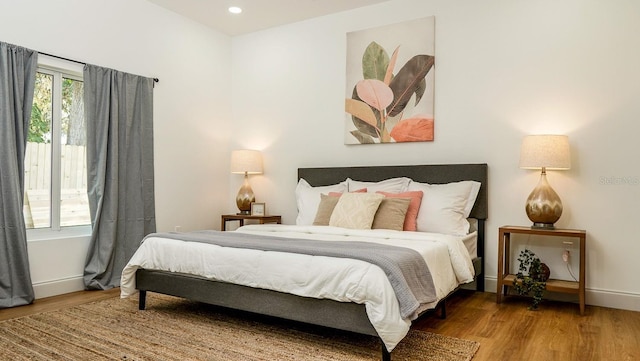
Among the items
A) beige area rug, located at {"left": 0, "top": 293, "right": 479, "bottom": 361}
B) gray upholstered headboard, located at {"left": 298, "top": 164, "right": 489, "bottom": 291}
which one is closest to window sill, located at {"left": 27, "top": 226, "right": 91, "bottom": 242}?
beige area rug, located at {"left": 0, "top": 293, "right": 479, "bottom": 361}

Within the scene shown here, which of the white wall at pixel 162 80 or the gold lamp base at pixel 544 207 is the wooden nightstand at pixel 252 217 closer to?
the white wall at pixel 162 80

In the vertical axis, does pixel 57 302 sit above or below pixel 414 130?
below

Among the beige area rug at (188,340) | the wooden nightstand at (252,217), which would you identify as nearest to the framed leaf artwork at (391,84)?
the wooden nightstand at (252,217)

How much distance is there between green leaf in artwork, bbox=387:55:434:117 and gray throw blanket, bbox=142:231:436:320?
1992 mm

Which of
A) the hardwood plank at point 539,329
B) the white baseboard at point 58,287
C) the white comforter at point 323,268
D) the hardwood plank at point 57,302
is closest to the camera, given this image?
the white comforter at point 323,268

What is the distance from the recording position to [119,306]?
11.2ft

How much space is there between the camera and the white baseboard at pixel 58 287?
370cm

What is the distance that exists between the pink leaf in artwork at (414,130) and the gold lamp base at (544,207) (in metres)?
1.10

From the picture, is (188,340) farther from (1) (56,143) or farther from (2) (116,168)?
(1) (56,143)

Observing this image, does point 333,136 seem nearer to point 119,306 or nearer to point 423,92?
point 423,92

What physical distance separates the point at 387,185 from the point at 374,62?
4.28ft

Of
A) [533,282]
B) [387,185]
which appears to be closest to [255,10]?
[387,185]

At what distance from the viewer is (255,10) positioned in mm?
4801

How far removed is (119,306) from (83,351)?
38.1 inches
